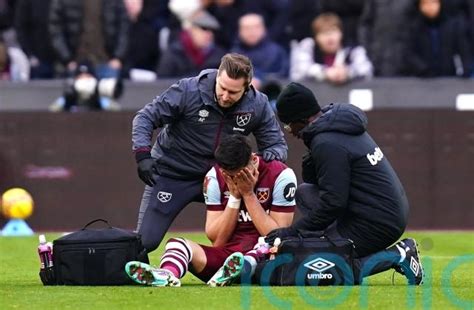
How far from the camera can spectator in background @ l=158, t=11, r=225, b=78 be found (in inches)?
882

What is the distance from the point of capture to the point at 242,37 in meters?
22.2

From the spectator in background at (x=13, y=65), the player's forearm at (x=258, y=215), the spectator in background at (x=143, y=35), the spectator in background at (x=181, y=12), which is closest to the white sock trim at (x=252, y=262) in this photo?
the player's forearm at (x=258, y=215)

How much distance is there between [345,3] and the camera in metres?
22.9

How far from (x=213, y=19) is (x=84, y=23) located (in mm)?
1850

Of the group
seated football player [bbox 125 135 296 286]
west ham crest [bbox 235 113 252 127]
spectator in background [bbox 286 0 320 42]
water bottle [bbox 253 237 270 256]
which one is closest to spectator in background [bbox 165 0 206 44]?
spectator in background [bbox 286 0 320 42]

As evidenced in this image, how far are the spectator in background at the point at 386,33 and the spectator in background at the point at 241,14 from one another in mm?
1157

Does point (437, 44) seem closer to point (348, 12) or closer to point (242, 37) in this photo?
point (348, 12)

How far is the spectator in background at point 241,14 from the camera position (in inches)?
901

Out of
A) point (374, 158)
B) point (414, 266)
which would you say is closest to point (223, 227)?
point (374, 158)

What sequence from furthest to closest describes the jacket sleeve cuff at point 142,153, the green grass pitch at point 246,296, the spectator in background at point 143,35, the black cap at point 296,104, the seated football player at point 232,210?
1. the spectator in background at point 143,35
2. the jacket sleeve cuff at point 142,153
3. the black cap at point 296,104
4. the seated football player at point 232,210
5. the green grass pitch at point 246,296

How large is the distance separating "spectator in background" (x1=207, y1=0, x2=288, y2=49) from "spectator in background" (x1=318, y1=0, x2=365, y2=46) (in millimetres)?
607

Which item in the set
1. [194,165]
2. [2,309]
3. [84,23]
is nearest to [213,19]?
[84,23]

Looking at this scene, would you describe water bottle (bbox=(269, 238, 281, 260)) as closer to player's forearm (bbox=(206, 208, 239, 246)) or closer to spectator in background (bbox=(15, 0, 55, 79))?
player's forearm (bbox=(206, 208, 239, 246))

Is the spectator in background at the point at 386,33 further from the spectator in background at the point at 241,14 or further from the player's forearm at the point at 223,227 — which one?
the player's forearm at the point at 223,227
